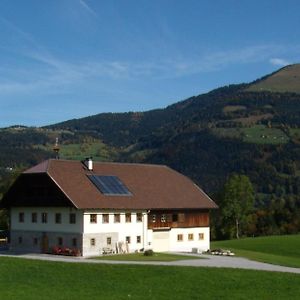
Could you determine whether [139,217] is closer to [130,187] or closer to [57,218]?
[130,187]

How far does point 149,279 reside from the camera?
1459 inches

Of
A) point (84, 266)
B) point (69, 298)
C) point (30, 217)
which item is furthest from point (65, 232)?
point (69, 298)

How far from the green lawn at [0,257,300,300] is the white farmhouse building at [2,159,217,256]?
1206 cm

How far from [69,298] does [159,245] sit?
1380 inches

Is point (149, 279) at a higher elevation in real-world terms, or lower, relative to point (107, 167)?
lower

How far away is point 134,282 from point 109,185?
87.0 ft

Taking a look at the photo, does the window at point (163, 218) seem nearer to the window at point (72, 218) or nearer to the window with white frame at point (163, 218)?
the window with white frame at point (163, 218)

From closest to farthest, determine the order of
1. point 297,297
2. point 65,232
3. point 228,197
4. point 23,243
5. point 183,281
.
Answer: point 297,297 < point 183,281 < point 65,232 < point 23,243 < point 228,197

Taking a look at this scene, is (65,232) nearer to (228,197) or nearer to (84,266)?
(84,266)

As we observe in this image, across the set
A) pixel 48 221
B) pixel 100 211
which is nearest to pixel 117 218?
pixel 100 211

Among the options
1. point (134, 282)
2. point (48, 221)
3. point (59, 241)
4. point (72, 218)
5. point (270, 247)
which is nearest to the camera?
point (134, 282)

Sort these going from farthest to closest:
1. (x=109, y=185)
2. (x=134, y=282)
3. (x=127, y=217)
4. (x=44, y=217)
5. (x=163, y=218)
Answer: (x=163, y=218)
(x=109, y=185)
(x=127, y=217)
(x=44, y=217)
(x=134, y=282)

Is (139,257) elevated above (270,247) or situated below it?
above

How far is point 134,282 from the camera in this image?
3575 cm
